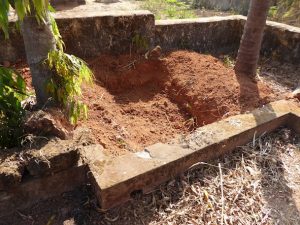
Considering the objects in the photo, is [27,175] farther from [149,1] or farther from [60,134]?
[149,1]

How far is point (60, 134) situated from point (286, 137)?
7.39ft

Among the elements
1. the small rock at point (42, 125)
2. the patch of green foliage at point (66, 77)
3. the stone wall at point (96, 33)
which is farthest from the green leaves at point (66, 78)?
the stone wall at point (96, 33)

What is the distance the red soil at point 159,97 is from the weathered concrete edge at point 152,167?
1.37ft

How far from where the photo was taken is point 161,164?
2.34 m

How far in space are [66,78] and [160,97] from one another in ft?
6.15

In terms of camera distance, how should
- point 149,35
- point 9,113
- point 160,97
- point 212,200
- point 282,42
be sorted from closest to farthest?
point 9,113
point 212,200
point 160,97
point 149,35
point 282,42

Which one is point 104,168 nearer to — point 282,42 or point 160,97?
point 160,97

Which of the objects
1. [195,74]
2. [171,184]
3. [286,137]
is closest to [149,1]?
[195,74]

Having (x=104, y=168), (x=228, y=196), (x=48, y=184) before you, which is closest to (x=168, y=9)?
(x=228, y=196)

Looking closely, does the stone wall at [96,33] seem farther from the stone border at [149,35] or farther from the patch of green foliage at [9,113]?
the patch of green foliage at [9,113]

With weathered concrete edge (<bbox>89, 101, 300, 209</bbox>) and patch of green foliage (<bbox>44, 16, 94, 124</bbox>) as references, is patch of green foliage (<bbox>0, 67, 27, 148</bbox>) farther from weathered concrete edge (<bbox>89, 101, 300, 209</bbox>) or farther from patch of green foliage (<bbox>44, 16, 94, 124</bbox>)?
weathered concrete edge (<bbox>89, 101, 300, 209</bbox>)

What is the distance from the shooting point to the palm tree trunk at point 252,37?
11.9 feet

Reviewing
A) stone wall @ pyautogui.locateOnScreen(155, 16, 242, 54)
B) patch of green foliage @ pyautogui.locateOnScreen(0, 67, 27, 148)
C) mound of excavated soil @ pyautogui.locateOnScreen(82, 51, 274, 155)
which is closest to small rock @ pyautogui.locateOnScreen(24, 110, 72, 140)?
patch of green foliage @ pyautogui.locateOnScreen(0, 67, 27, 148)

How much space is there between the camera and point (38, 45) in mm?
2248
